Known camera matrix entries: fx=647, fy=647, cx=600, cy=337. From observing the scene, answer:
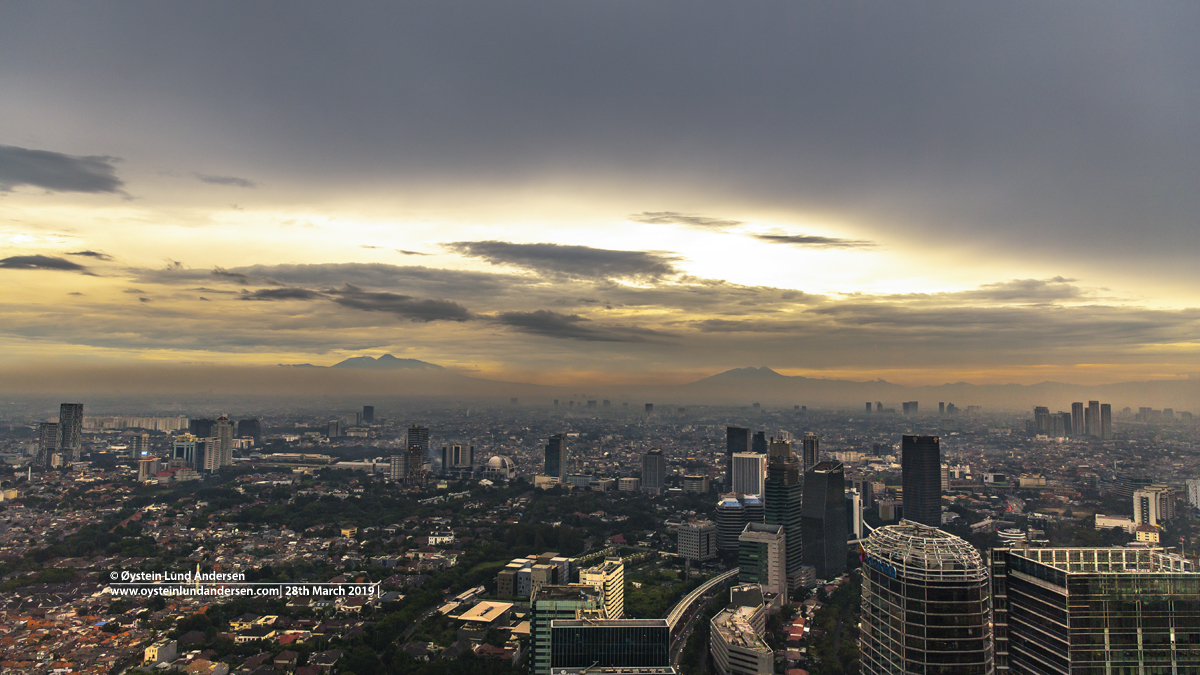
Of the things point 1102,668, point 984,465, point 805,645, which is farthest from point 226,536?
point 984,465

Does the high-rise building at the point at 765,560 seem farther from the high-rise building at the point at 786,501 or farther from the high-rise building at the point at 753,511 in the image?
the high-rise building at the point at 753,511

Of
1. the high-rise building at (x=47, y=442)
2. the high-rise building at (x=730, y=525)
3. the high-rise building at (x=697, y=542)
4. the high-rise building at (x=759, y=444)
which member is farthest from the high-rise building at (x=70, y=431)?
the high-rise building at (x=759, y=444)

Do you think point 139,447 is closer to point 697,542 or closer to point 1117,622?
point 697,542

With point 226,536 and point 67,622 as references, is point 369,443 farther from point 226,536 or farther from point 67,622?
point 67,622

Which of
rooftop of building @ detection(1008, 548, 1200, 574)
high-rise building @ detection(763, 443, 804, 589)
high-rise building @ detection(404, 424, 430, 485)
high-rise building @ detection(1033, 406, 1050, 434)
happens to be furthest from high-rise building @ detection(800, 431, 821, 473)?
rooftop of building @ detection(1008, 548, 1200, 574)

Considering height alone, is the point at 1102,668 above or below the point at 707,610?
above

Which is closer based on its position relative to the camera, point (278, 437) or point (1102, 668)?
point (1102, 668)
